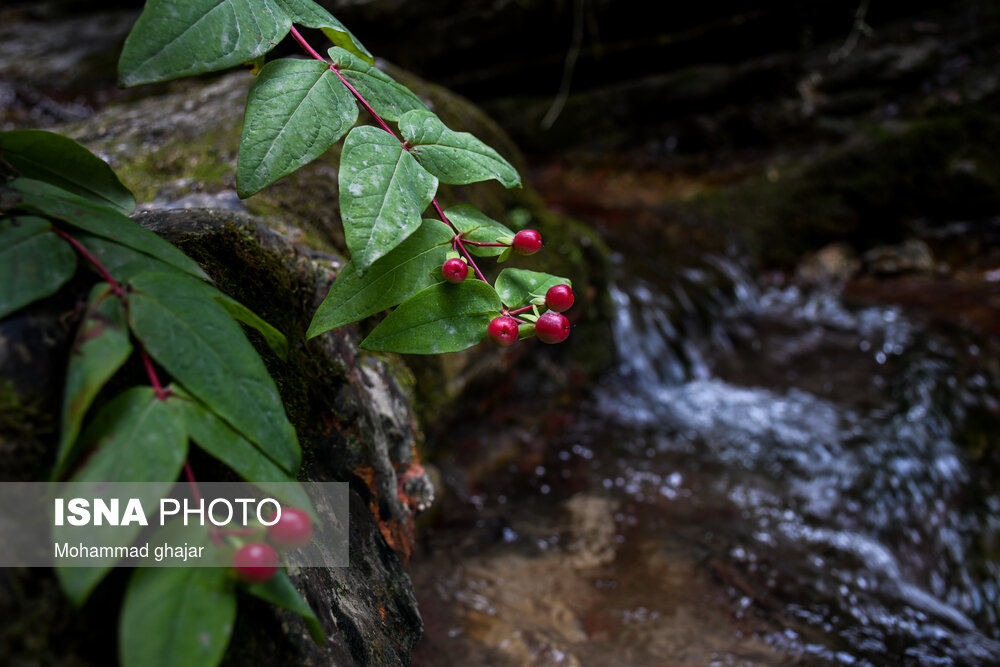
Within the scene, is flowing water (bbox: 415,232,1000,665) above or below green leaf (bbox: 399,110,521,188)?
below

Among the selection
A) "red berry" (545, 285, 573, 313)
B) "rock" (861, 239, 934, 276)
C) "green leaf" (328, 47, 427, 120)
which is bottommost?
"rock" (861, 239, 934, 276)

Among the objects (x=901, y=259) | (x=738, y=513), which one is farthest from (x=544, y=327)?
(x=901, y=259)

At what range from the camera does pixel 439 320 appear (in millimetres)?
849

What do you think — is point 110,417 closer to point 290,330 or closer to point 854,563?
point 290,330

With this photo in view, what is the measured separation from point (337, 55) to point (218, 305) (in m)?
0.43

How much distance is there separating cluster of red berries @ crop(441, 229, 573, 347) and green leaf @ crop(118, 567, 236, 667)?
41cm

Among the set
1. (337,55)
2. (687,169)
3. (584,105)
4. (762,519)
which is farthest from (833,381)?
(584,105)

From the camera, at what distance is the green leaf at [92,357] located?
0.54 m

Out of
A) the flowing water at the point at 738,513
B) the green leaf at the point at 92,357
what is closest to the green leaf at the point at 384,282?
the green leaf at the point at 92,357

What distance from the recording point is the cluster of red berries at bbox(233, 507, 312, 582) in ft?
1.84

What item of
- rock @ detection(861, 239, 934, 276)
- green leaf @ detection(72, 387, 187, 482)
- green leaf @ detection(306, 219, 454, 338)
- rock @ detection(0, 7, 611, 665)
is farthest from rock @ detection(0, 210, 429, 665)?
rock @ detection(861, 239, 934, 276)

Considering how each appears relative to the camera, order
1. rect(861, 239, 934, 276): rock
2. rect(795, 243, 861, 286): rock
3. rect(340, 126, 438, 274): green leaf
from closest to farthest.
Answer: rect(340, 126, 438, 274): green leaf → rect(861, 239, 934, 276): rock → rect(795, 243, 861, 286): rock

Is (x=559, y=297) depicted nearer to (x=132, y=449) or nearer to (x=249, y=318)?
(x=249, y=318)

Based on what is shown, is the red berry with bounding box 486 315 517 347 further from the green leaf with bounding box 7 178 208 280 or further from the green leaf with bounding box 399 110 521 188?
the green leaf with bounding box 7 178 208 280
